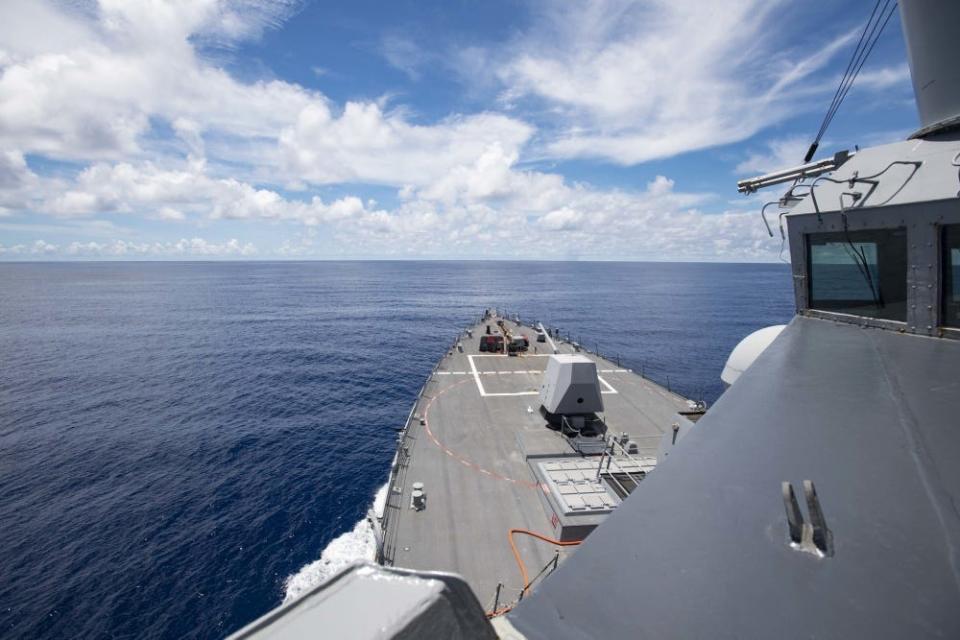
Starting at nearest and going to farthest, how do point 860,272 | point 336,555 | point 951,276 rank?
point 951,276 < point 860,272 < point 336,555

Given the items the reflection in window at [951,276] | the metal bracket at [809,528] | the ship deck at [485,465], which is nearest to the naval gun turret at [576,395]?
the ship deck at [485,465]

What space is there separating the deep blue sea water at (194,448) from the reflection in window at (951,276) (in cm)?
2289

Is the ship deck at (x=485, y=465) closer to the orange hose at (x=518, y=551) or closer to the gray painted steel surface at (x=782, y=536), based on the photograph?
the orange hose at (x=518, y=551)

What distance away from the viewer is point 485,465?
20.4 m

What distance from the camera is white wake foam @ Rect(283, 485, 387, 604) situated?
20.7 meters

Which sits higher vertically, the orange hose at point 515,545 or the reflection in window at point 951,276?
the reflection in window at point 951,276

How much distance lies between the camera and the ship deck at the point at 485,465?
570 inches

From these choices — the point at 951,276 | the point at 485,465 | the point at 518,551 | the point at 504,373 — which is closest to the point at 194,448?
the point at 504,373

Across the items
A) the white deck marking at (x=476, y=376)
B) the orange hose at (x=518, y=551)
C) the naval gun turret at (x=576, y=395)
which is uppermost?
the naval gun turret at (x=576, y=395)

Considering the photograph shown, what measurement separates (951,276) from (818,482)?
216 inches

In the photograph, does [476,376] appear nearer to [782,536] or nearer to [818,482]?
[818,482]

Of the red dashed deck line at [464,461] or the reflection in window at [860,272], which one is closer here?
the reflection in window at [860,272]

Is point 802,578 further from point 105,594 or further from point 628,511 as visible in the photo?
point 105,594

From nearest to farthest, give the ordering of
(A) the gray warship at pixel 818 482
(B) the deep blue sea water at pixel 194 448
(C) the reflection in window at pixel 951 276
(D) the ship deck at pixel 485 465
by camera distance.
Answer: (A) the gray warship at pixel 818 482 → (C) the reflection in window at pixel 951 276 → (D) the ship deck at pixel 485 465 → (B) the deep blue sea water at pixel 194 448
